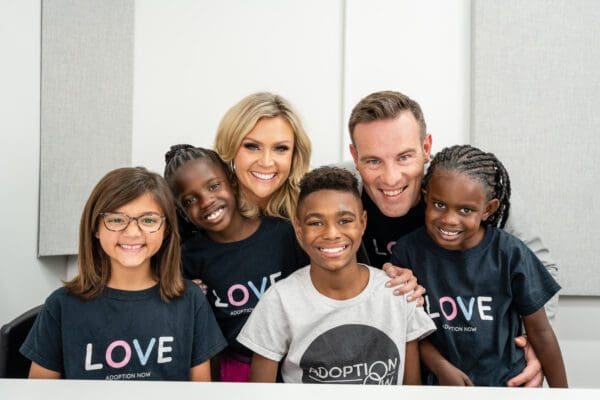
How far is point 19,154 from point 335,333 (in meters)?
1.67

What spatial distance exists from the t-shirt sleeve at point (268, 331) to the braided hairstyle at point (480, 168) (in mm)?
532

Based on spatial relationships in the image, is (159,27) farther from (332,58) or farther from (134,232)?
(134,232)

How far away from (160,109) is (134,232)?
1.46 meters

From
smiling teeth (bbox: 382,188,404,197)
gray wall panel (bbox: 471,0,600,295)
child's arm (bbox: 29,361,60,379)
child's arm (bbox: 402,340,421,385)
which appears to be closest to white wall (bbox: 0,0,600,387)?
gray wall panel (bbox: 471,0,600,295)

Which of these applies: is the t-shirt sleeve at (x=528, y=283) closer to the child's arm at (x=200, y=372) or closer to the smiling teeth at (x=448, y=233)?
the smiling teeth at (x=448, y=233)

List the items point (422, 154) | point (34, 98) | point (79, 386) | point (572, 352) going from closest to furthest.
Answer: point (79, 386), point (422, 154), point (34, 98), point (572, 352)

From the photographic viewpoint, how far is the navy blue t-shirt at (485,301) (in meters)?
1.43

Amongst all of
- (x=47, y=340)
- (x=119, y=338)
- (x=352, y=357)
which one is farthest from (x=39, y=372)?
(x=352, y=357)

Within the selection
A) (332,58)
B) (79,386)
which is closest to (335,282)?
(79,386)

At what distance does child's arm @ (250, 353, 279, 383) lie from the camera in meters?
1.38

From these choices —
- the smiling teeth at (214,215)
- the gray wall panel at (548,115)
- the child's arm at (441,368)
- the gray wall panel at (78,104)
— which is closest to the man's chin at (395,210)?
the child's arm at (441,368)

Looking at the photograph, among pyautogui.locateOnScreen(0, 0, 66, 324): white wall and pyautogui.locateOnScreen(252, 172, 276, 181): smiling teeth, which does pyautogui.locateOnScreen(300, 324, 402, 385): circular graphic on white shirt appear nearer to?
pyautogui.locateOnScreen(252, 172, 276, 181): smiling teeth

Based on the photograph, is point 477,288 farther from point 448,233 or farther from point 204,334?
Answer: point 204,334

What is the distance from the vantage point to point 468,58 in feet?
8.62
